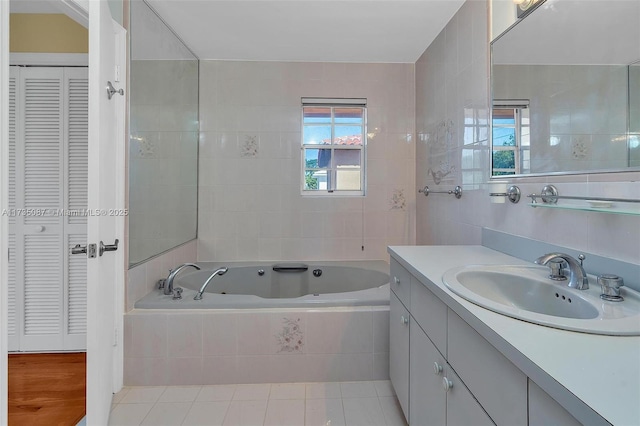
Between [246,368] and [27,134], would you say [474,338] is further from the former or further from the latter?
[27,134]

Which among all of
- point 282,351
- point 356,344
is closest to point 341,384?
point 356,344

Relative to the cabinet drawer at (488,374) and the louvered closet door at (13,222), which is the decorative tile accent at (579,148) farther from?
the louvered closet door at (13,222)

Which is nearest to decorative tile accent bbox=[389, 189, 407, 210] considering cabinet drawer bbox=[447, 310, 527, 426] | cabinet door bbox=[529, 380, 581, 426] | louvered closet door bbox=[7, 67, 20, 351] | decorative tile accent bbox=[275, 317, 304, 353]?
decorative tile accent bbox=[275, 317, 304, 353]

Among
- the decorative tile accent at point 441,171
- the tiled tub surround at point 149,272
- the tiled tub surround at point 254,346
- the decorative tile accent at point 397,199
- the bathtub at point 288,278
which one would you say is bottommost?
the tiled tub surround at point 254,346

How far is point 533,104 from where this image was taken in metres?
1.35

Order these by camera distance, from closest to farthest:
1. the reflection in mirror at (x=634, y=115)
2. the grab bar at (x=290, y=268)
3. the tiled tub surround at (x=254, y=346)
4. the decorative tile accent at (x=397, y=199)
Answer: the reflection in mirror at (x=634, y=115) → the tiled tub surround at (x=254, y=346) → the grab bar at (x=290, y=268) → the decorative tile accent at (x=397, y=199)

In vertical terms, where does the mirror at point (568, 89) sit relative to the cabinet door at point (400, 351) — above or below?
above

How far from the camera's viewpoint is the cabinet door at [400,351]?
4.67ft

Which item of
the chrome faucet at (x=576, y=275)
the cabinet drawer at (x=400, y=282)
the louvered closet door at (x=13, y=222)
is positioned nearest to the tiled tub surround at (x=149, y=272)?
the louvered closet door at (x=13, y=222)

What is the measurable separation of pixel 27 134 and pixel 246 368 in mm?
2231

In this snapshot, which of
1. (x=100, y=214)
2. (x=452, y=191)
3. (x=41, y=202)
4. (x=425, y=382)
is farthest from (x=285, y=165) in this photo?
(x=425, y=382)

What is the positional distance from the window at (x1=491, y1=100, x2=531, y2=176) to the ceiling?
92 cm

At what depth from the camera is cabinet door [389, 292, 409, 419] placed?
1424 millimetres

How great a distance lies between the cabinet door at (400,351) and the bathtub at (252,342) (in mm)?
266
